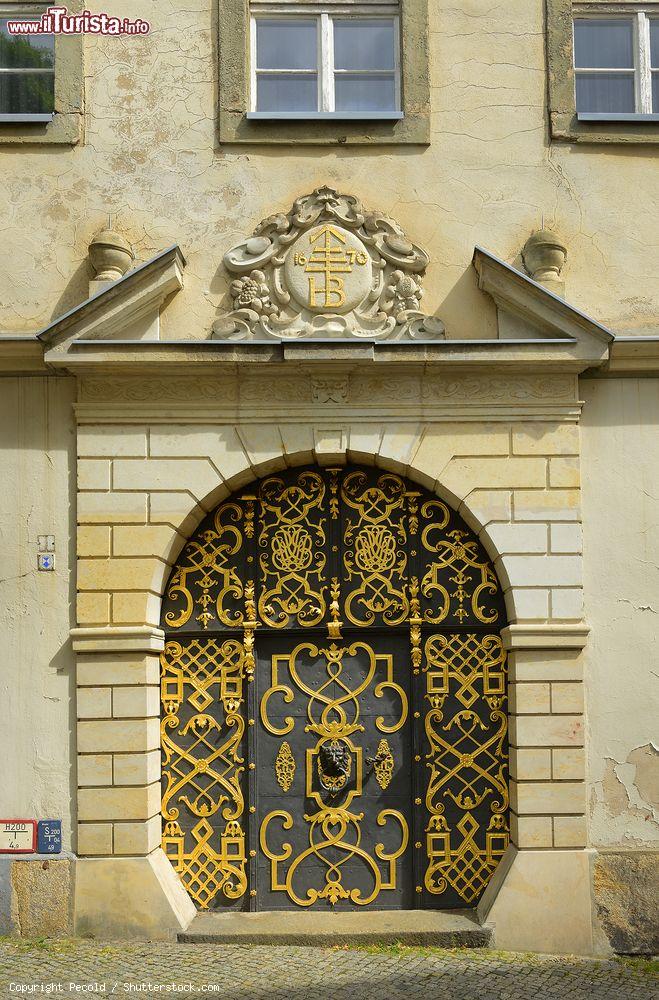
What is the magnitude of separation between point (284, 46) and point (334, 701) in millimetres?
4566

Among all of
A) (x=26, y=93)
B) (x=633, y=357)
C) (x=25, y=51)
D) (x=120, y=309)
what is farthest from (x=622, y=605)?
(x=25, y=51)

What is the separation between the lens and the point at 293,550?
806 centimetres

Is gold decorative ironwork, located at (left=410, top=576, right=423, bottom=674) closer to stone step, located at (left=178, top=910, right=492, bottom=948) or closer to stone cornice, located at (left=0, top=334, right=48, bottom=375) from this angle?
stone step, located at (left=178, top=910, right=492, bottom=948)

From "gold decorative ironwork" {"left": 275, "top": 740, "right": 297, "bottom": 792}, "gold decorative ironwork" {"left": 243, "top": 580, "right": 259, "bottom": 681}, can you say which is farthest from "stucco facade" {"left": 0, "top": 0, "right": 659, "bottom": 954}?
"gold decorative ironwork" {"left": 275, "top": 740, "right": 297, "bottom": 792}

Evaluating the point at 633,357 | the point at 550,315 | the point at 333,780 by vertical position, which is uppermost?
the point at 550,315

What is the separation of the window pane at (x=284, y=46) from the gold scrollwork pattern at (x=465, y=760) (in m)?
4.12

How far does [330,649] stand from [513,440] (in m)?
1.85

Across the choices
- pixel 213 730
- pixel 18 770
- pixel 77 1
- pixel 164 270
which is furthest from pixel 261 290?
pixel 18 770

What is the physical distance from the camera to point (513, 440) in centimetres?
792

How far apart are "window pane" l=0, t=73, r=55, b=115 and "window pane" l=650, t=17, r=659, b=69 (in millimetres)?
4202

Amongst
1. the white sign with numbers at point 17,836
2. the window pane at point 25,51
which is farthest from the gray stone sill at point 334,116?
the white sign with numbers at point 17,836

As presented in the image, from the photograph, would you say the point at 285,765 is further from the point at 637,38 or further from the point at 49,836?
the point at 637,38

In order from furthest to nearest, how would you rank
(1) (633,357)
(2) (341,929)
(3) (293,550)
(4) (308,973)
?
(3) (293,550) → (1) (633,357) → (2) (341,929) → (4) (308,973)

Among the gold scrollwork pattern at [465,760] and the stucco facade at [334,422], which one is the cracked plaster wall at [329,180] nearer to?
the stucco facade at [334,422]
